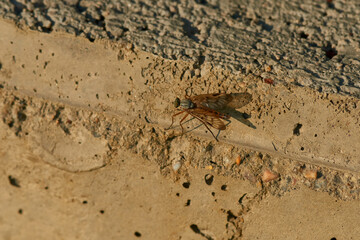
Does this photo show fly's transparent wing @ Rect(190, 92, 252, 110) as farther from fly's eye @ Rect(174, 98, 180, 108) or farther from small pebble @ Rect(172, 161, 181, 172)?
small pebble @ Rect(172, 161, 181, 172)

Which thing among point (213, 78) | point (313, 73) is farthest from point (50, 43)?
point (313, 73)

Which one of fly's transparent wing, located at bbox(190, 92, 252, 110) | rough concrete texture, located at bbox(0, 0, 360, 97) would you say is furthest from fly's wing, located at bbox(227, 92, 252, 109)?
rough concrete texture, located at bbox(0, 0, 360, 97)

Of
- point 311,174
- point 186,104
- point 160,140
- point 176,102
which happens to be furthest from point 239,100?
point 311,174

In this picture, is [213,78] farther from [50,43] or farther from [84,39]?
[50,43]

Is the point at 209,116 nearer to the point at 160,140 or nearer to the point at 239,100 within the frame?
the point at 239,100

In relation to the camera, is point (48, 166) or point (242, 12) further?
point (242, 12)

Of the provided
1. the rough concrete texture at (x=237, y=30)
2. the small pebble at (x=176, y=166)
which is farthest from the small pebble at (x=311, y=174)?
the small pebble at (x=176, y=166)

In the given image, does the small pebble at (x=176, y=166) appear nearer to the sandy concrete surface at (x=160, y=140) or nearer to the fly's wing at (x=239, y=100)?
the sandy concrete surface at (x=160, y=140)
